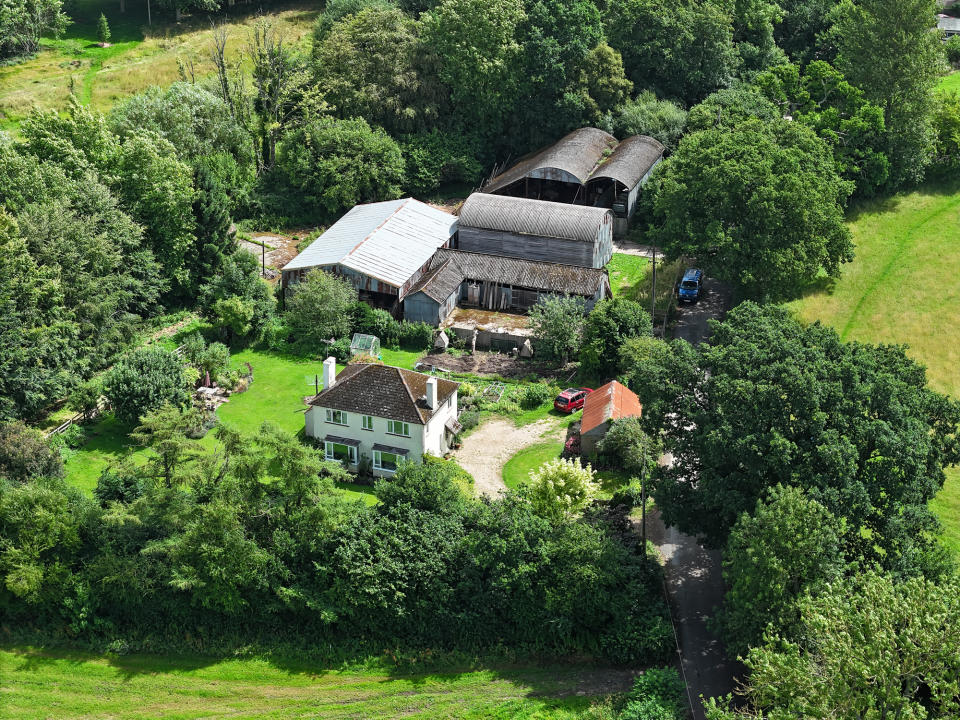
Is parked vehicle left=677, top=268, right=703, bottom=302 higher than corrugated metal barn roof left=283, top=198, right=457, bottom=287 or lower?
lower

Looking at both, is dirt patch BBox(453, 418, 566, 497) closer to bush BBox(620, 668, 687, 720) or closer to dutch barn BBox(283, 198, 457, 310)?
bush BBox(620, 668, 687, 720)

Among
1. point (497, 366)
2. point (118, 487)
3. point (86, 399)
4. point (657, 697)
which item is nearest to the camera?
point (657, 697)

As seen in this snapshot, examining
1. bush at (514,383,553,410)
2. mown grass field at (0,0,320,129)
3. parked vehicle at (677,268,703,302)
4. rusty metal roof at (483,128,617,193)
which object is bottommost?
bush at (514,383,553,410)

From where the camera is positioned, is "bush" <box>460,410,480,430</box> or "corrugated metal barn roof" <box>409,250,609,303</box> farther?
"corrugated metal barn roof" <box>409,250,609,303</box>

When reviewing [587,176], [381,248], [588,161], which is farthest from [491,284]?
[588,161]

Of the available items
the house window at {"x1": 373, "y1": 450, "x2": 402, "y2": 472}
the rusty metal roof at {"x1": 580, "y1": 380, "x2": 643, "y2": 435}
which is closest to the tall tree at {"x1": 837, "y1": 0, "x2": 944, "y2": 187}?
the rusty metal roof at {"x1": 580, "y1": 380, "x2": 643, "y2": 435}

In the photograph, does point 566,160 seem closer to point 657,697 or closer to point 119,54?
point 119,54
